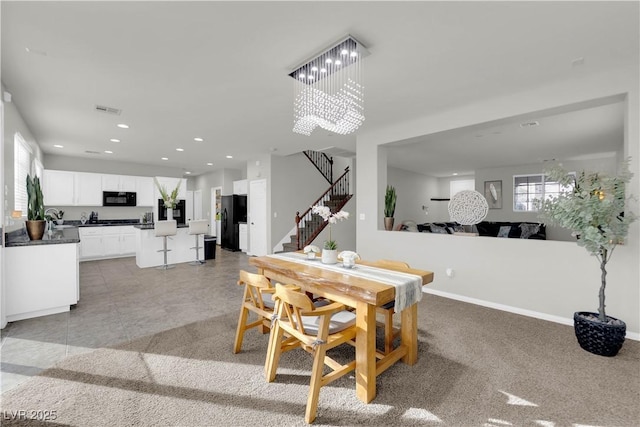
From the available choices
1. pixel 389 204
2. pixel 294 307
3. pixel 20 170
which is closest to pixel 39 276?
pixel 20 170

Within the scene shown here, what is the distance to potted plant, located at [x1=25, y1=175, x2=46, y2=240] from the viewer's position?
340 centimetres

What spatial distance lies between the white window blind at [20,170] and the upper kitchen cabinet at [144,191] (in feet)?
10.8

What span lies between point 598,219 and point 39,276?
5.88m

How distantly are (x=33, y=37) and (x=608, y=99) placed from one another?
5458mm

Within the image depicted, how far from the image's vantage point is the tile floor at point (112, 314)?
8.11 ft

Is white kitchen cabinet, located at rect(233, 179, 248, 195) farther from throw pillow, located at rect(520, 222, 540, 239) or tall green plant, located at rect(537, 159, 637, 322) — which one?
throw pillow, located at rect(520, 222, 540, 239)

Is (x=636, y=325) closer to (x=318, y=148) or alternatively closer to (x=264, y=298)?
(x=264, y=298)

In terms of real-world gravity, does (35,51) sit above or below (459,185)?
above

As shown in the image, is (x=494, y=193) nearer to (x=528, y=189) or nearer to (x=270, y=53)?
(x=528, y=189)

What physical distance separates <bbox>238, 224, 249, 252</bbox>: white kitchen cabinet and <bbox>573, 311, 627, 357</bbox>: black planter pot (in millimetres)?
7045

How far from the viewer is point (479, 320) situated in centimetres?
327

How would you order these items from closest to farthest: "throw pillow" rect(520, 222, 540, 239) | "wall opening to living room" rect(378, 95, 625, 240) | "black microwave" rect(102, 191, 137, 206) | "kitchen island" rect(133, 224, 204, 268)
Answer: "wall opening to living room" rect(378, 95, 625, 240), "kitchen island" rect(133, 224, 204, 268), "throw pillow" rect(520, 222, 540, 239), "black microwave" rect(102, 191, 137, 206)

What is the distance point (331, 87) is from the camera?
3.17 metres

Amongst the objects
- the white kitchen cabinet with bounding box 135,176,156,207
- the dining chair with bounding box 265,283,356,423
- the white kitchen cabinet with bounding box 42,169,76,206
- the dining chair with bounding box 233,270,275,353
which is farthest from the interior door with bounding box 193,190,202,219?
the dining chair with bounding box 265,283,356,423
